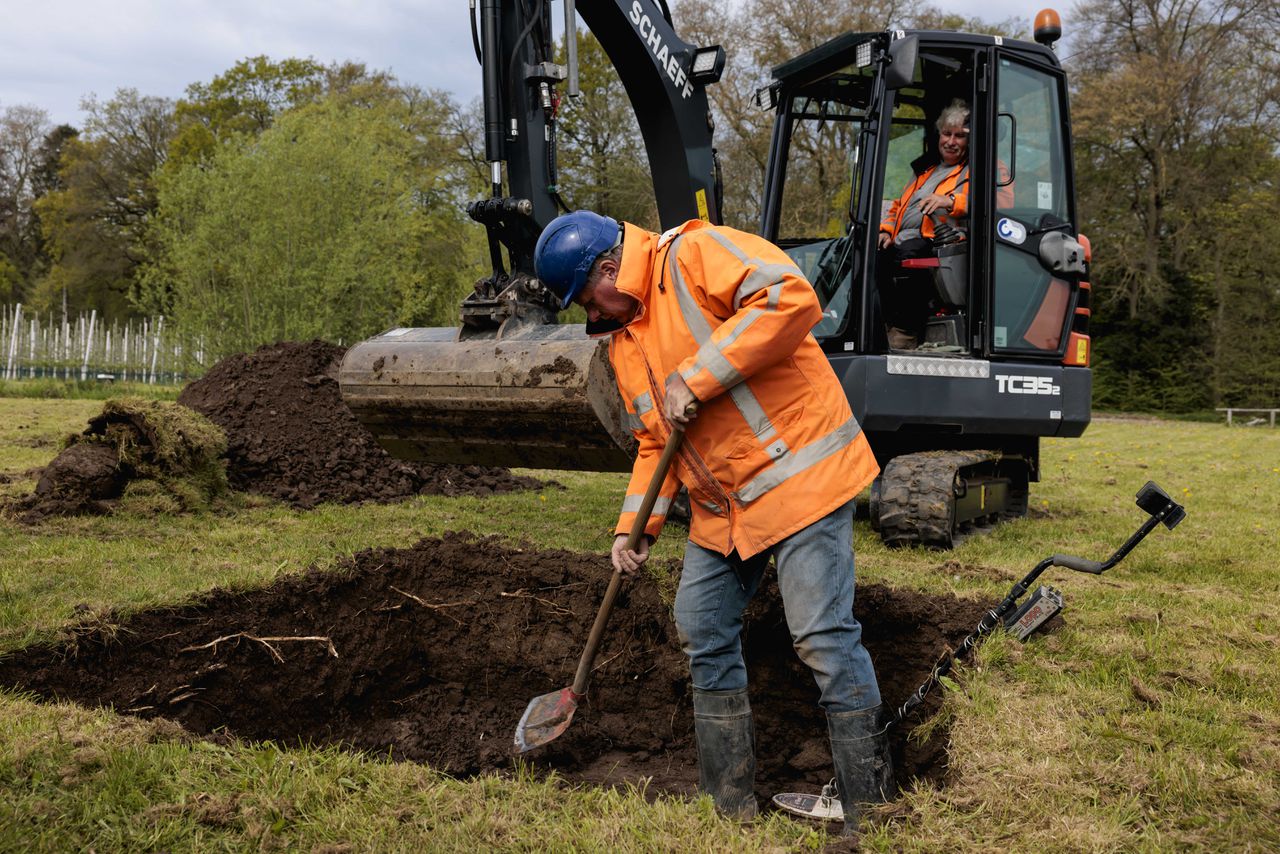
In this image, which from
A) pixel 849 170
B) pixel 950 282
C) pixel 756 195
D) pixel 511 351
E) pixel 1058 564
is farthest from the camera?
pixel 756 195

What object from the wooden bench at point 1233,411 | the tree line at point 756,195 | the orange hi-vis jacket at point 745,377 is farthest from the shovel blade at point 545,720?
the wooden bench at point 1233,411

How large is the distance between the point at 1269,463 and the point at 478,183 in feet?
75.7

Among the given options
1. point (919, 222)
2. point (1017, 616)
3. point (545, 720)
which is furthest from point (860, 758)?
point (919, 222)

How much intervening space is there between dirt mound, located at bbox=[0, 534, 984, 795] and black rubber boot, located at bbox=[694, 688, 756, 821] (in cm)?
49

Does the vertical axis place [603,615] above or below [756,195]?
below

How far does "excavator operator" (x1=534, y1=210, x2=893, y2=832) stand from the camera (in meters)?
2.88

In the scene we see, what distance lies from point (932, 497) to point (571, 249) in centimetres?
385

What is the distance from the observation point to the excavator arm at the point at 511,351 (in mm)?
4477

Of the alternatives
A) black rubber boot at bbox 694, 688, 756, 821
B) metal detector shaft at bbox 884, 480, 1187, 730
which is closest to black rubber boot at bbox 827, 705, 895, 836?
metal detector shaft at bbox 884, 480, 1187, 730

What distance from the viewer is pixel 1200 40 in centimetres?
2506

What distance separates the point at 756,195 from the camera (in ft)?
75.8

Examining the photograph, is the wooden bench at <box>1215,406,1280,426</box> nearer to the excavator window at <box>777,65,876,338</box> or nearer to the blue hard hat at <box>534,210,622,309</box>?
the excavator window at <box>777,65,876,338</box>

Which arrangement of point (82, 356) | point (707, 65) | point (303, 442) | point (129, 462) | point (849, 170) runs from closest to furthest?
point (707, 65) < point (129, 462) < point (849, 170) < point (303, 442) < point (82, 356)

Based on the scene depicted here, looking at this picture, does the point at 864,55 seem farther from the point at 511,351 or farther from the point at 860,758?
the point at 860,758
